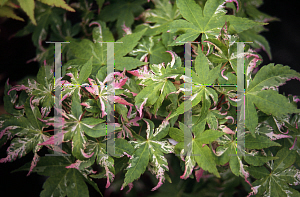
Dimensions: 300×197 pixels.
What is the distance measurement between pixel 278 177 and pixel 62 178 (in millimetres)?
742

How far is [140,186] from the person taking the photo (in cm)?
135

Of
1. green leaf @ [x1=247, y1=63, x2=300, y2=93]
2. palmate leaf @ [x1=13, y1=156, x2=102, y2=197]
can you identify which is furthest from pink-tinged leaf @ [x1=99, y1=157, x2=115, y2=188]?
green leaf @ [x1=247, y1=63, x2=300, y2=93]

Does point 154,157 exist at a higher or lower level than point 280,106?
lower

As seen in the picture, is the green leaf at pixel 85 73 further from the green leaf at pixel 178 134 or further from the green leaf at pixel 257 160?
the green leaf at pixel 257 160

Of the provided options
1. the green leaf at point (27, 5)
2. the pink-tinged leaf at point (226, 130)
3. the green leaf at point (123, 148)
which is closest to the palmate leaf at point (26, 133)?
the green leaf at point (123, 148)

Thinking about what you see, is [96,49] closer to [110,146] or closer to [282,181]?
[110,146]

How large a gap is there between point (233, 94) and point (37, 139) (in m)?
0.64

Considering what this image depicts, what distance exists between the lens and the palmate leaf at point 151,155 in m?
0.68

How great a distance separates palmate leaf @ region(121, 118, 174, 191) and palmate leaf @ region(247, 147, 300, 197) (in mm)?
287

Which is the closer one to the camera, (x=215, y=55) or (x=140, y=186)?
(x=215, y=55)

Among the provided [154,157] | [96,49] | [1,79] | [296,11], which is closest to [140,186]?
[154,157]

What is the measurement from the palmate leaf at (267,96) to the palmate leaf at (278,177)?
182 millimetres

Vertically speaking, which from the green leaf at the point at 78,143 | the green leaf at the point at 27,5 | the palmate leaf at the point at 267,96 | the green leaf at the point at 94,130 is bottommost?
the green leaf at the point at 78,143
